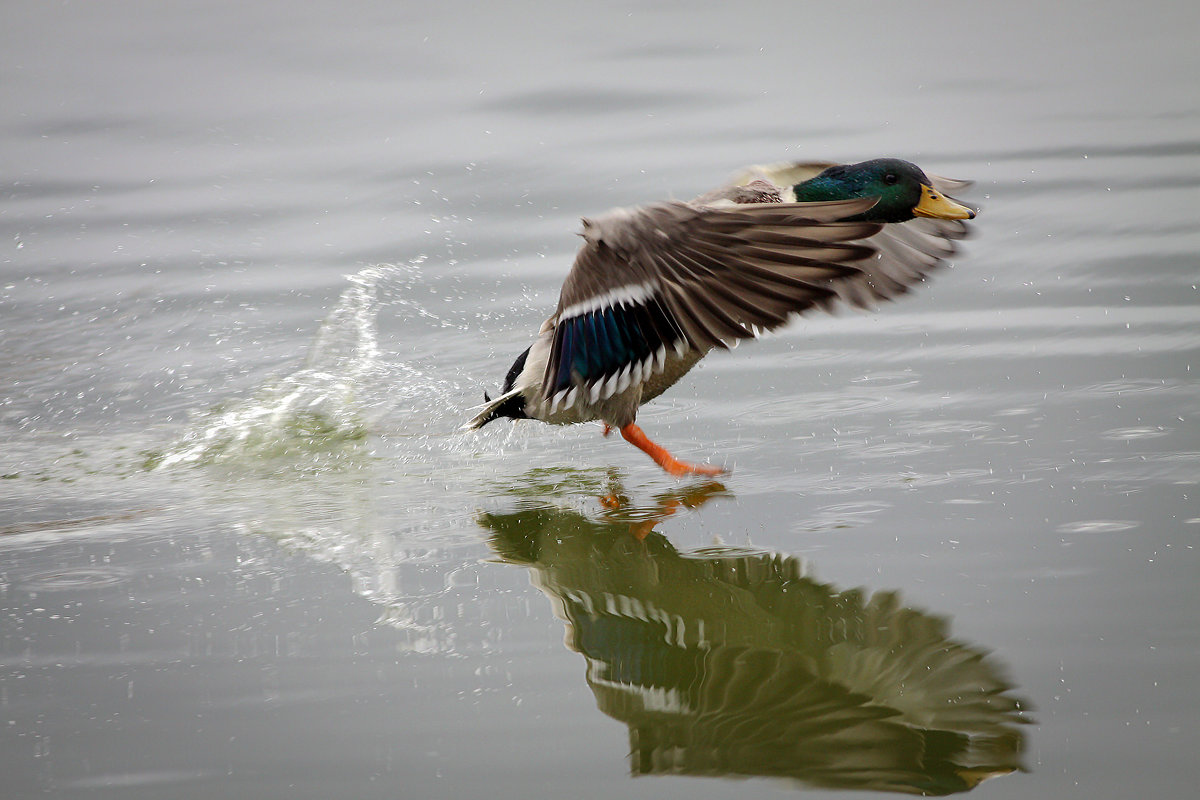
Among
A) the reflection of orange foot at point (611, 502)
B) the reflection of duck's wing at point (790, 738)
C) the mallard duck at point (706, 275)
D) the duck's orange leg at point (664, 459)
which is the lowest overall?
the reflection of duck's wing at point (790, 738)

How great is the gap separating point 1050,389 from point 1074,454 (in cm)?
76

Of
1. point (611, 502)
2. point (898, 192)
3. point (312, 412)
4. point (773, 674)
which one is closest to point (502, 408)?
point (611, 502)

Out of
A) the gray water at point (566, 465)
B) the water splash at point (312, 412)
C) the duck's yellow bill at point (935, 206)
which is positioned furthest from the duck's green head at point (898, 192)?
the water splash at point (312, 412)

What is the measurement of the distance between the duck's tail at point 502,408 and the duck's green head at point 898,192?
1.42 m

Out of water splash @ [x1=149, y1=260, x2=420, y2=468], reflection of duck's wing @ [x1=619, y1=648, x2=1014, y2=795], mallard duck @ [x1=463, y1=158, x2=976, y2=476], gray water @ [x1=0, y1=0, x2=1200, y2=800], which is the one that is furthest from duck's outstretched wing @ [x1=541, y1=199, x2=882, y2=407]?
water splash @ [x1=149, y1=260, x2=420, y2=468]

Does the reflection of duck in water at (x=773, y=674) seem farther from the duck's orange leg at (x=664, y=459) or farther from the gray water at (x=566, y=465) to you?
the duck's orange leg at (x=664, y=459)

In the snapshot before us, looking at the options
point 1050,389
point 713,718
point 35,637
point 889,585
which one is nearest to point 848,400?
point 1050,389

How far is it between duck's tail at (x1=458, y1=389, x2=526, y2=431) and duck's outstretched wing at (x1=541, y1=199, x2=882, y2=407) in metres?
0.25

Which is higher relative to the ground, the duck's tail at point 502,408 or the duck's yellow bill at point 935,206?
the duck's yellow bill at point 935,206

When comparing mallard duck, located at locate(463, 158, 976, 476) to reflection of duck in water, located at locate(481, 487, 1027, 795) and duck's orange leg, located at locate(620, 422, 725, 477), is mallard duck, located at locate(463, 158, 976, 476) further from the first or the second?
reflection of duck in water, located at locate(481, 487, 1027, 795)

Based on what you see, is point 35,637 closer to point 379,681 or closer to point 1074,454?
point 379,681

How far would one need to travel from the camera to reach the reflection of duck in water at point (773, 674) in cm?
263

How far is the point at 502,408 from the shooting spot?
4684mm

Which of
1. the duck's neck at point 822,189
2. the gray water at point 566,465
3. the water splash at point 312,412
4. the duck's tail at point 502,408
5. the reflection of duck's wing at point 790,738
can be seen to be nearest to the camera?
the reflection of duck's wing at point 790,738
